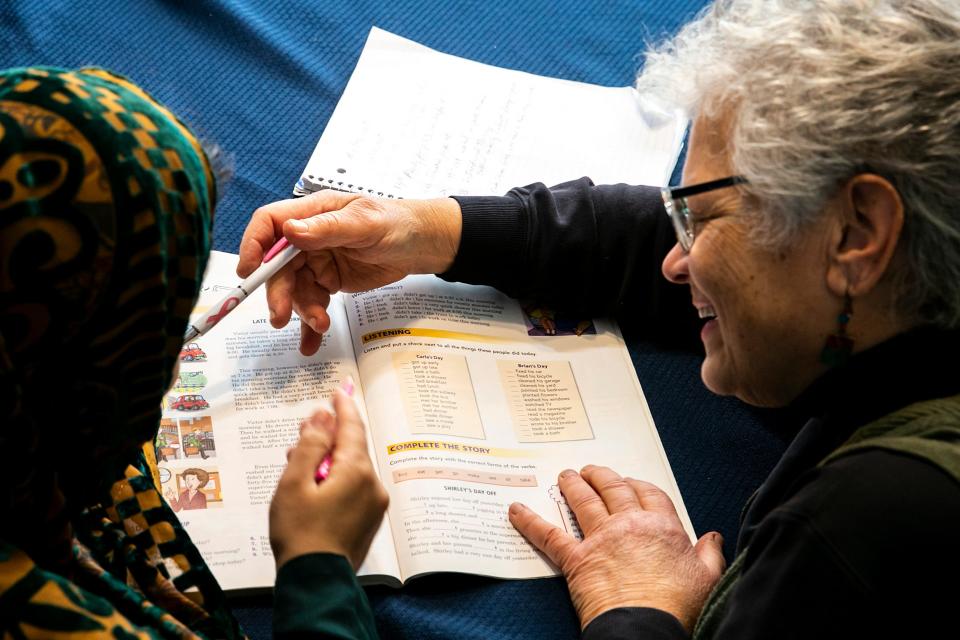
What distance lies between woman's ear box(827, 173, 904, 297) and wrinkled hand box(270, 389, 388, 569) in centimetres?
44

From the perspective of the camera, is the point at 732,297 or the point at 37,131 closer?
the point at 37,131

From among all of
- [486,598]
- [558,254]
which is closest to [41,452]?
[486,598]

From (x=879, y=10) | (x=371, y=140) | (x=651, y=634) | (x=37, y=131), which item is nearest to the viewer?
(x=37, y=131)

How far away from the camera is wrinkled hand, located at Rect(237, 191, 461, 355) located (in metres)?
1.14

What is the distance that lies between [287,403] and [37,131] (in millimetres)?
510

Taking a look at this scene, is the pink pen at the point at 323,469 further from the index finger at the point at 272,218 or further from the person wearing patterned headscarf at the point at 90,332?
the index finger at the point at 272,218

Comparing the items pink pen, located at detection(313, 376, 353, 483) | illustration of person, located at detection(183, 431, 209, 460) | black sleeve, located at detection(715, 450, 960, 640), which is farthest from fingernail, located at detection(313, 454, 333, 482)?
black sleeve, located at detection(715, 450, 960, 640)

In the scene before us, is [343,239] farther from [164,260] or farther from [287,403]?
[164,260]

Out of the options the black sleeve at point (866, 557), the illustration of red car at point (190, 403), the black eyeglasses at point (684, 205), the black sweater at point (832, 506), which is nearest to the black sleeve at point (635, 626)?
the black sweater at point (832, 506)

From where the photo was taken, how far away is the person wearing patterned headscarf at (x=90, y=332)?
0.63m

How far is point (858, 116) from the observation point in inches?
31.8

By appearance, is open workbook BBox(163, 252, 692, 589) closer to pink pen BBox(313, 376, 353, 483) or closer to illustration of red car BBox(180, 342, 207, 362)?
illustration of red car BBox(180, 342, 207, 362)

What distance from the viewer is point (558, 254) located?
1.26 meters

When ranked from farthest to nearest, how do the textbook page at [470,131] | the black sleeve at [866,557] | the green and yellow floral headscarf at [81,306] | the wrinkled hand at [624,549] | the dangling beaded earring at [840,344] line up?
the textbook page at [470,131], the wrinkled hand at [624,549], the dangling beaded earring at [840,344], the black sleeve at [866,557], the green and yellow floral headscarf at [81,306]
